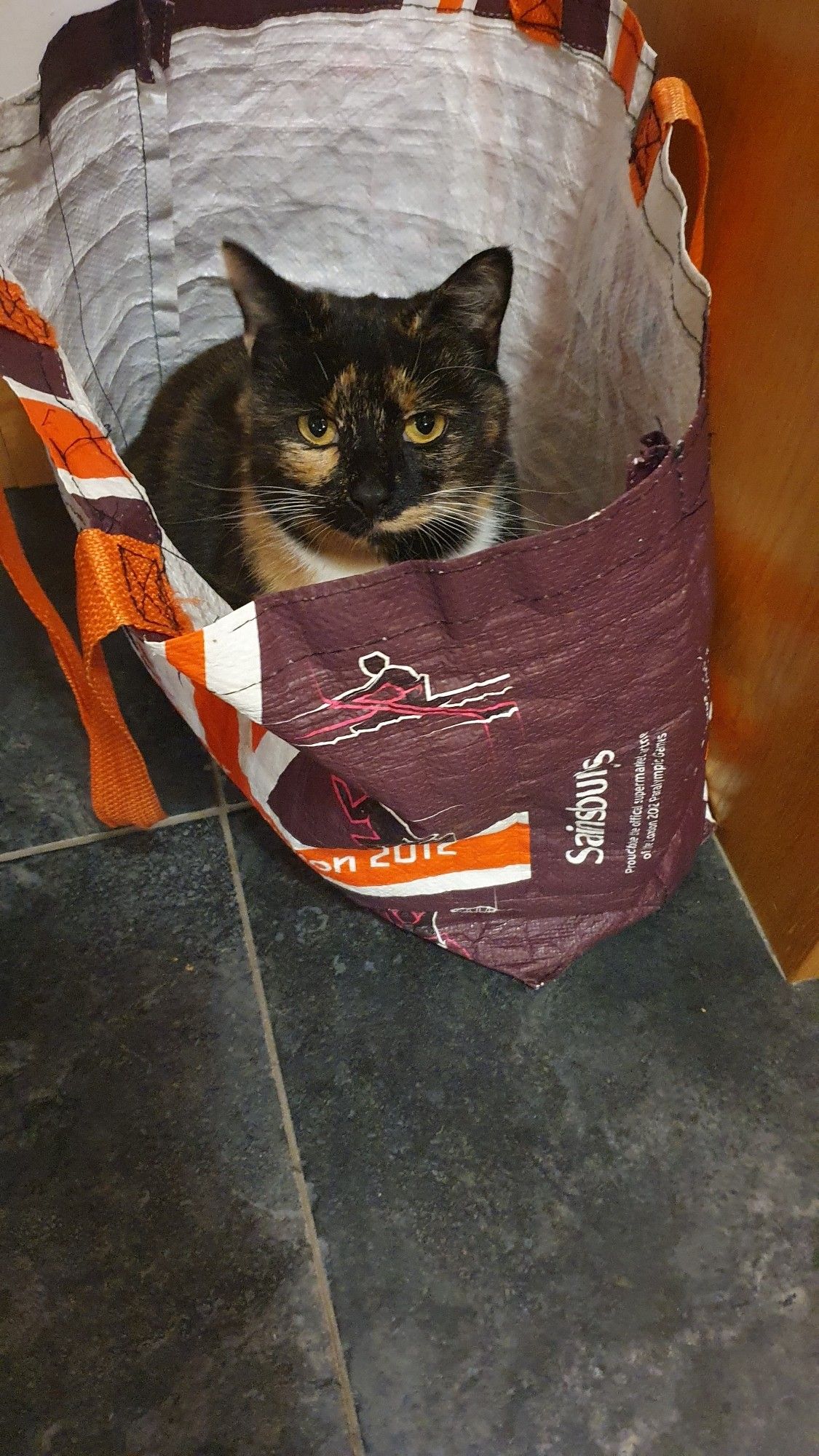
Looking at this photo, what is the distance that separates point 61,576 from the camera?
116cm

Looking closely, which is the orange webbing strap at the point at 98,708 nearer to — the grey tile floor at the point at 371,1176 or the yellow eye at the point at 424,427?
the grey tile floor at the point at 371,1176

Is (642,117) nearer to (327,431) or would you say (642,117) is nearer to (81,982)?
(327,431)

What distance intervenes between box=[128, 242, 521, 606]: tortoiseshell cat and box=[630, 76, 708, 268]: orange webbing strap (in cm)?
12

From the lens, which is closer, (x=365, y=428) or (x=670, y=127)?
(x=670, y=127)

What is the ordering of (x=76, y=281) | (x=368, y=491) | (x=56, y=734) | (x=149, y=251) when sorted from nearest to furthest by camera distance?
(x=368, y=491) → (x=76, y=281) → (x=149, y=251) → (x=56, y=734)

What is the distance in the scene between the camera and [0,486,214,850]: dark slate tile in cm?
98

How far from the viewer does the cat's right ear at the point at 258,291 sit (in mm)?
721

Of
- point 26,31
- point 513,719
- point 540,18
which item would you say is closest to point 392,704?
point 513,719

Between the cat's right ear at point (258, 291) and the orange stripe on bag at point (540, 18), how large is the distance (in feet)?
0.95

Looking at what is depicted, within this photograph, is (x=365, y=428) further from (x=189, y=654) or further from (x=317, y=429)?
(x=189, y=654)

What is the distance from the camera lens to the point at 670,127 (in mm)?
619

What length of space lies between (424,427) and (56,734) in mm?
538

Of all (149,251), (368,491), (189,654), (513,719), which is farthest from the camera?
(149,251)

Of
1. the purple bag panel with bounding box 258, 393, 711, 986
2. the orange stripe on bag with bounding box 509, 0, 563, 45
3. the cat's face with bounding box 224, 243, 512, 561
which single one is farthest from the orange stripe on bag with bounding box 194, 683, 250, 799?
the orange stripe on bag with bounding box 509, 0, 563, 45
